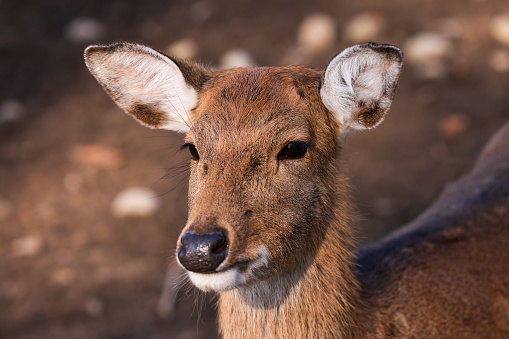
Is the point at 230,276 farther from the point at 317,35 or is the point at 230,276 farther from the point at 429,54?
the point at 317,35

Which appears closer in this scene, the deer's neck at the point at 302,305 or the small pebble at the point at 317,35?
the deer's neck at the point at 302,305

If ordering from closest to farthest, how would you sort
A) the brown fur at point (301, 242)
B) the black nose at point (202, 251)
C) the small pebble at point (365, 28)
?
the black nose at point (202, 251), the brown fur at point (301, 242), the small pebble at point (365, 28)

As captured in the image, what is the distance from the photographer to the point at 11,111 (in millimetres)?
7637

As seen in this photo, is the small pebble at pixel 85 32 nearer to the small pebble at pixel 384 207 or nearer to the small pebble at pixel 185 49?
the small pebble at pixel 185 49

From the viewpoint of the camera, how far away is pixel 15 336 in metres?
4.76

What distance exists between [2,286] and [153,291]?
1.48 meters

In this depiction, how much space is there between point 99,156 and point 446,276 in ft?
15.9

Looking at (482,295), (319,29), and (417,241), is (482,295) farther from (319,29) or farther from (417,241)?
(319,29)

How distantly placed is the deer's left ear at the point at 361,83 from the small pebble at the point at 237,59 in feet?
15.8

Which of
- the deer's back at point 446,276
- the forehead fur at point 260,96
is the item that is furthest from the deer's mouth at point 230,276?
the deer's back at point 446,276

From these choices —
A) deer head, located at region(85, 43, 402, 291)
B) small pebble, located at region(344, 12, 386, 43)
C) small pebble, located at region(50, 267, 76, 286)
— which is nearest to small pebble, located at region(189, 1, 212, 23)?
small pebble, located at region(344, 12, 386, 43)

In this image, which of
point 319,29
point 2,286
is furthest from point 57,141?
point 319,29

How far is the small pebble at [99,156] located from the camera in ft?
21.8

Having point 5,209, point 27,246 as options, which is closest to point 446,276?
point 27,246
